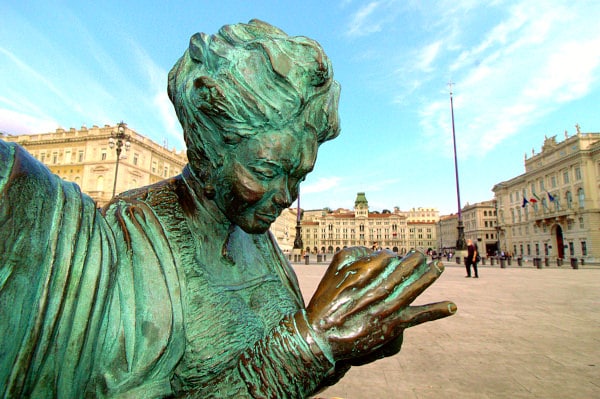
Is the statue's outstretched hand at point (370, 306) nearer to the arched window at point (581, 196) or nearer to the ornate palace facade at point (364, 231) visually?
the arched window at point (581, 196)

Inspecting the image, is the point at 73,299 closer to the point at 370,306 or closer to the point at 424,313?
the point at 370,306

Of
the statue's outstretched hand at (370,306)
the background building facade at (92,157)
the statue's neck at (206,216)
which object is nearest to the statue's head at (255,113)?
the statue's neck at (206,216)

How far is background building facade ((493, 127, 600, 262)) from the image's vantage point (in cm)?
4059

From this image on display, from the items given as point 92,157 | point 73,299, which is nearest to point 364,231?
point 92,157

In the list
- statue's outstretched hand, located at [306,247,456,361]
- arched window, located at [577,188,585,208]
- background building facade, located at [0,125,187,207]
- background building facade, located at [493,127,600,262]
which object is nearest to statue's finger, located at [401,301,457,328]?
statue's outstretched hand, located at [306,247,456,361]

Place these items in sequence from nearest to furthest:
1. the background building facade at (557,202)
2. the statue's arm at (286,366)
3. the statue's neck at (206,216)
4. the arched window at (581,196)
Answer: the statue's arm at (286,366) < the statue's neck at (206,216) < the background building facade at (557,202) < the arched window at (581,196)

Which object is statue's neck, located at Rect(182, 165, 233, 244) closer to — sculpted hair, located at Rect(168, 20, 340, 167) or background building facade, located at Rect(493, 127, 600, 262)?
sculpted hair, located at Rect(168, 20, 340, 167)

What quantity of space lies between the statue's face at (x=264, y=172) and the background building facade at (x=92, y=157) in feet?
133

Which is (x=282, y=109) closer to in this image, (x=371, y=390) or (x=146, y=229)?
(x=146, y=229)

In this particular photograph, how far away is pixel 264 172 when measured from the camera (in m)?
0.74

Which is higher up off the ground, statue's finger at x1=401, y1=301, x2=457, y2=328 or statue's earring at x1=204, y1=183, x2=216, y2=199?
statue's earring at x1=204, y1=183, x2=216, y2=199

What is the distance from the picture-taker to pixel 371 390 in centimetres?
331

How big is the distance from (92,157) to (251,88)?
44.3 metres

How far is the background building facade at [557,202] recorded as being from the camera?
4059 centimetres
